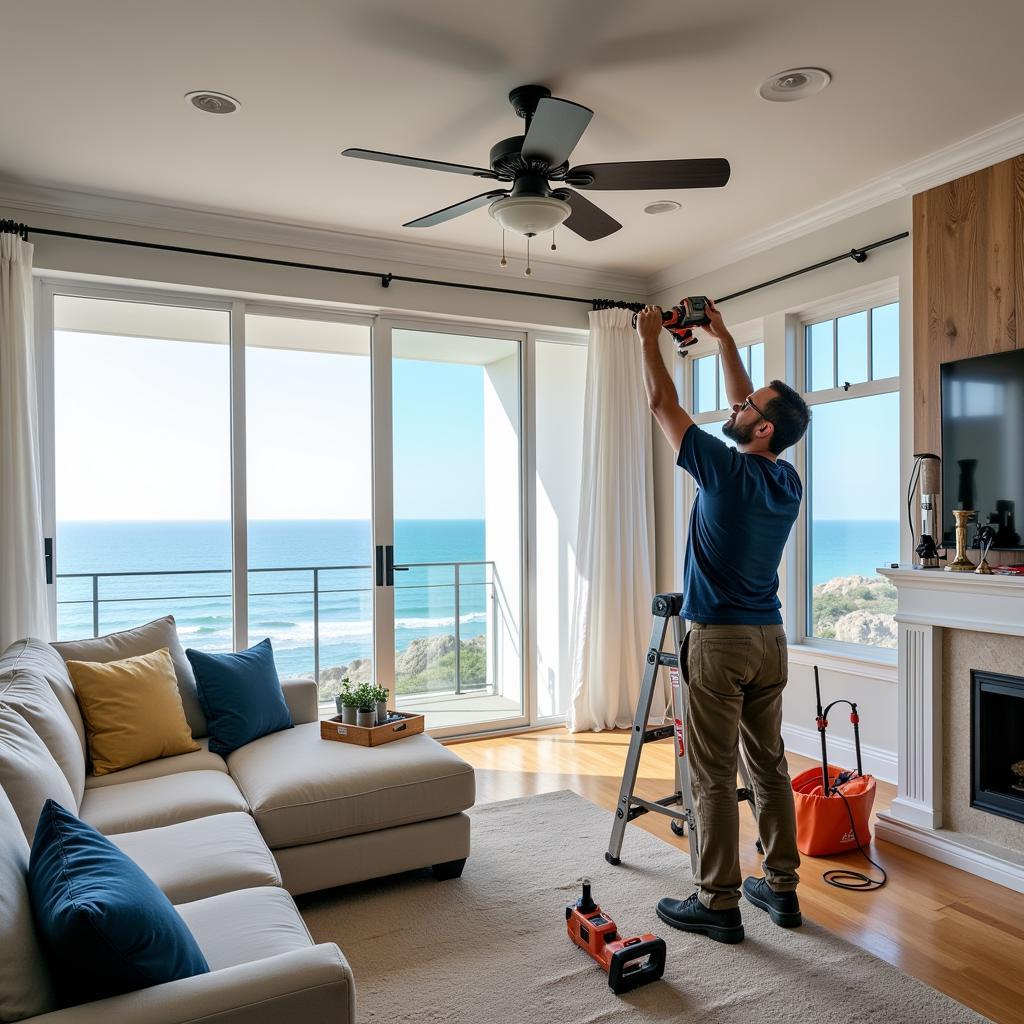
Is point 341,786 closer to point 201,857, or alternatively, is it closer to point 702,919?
point 201,857

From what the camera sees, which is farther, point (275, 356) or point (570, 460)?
point (570, 460)

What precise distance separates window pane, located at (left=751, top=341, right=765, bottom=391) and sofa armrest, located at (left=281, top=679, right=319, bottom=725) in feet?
9.76

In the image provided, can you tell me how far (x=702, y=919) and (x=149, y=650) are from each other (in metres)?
2.28

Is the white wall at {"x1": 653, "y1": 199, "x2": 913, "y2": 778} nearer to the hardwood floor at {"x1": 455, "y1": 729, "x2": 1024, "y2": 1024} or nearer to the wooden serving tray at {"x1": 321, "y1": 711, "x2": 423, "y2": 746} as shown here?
the hardwood floor at {"x1": 455, "y1": 729, "x2": 1024, "y2": 1024}

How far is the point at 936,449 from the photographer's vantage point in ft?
11.1

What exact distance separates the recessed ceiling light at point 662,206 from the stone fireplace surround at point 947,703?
198 cm

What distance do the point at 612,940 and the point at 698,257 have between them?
12.5ft

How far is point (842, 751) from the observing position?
4.07m

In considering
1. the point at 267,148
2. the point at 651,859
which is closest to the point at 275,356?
the point at 267,148

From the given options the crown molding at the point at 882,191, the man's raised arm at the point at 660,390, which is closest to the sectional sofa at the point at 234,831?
the man's raised arm at the point at 660,390

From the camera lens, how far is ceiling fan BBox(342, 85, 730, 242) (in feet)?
7.97

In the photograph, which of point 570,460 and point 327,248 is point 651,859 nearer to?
point 570,460

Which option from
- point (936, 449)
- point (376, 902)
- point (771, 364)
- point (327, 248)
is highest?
point (327, 248)

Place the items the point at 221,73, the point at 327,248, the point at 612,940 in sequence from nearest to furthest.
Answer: the point at 612,940
the point at 221,73
the point at 327,248
